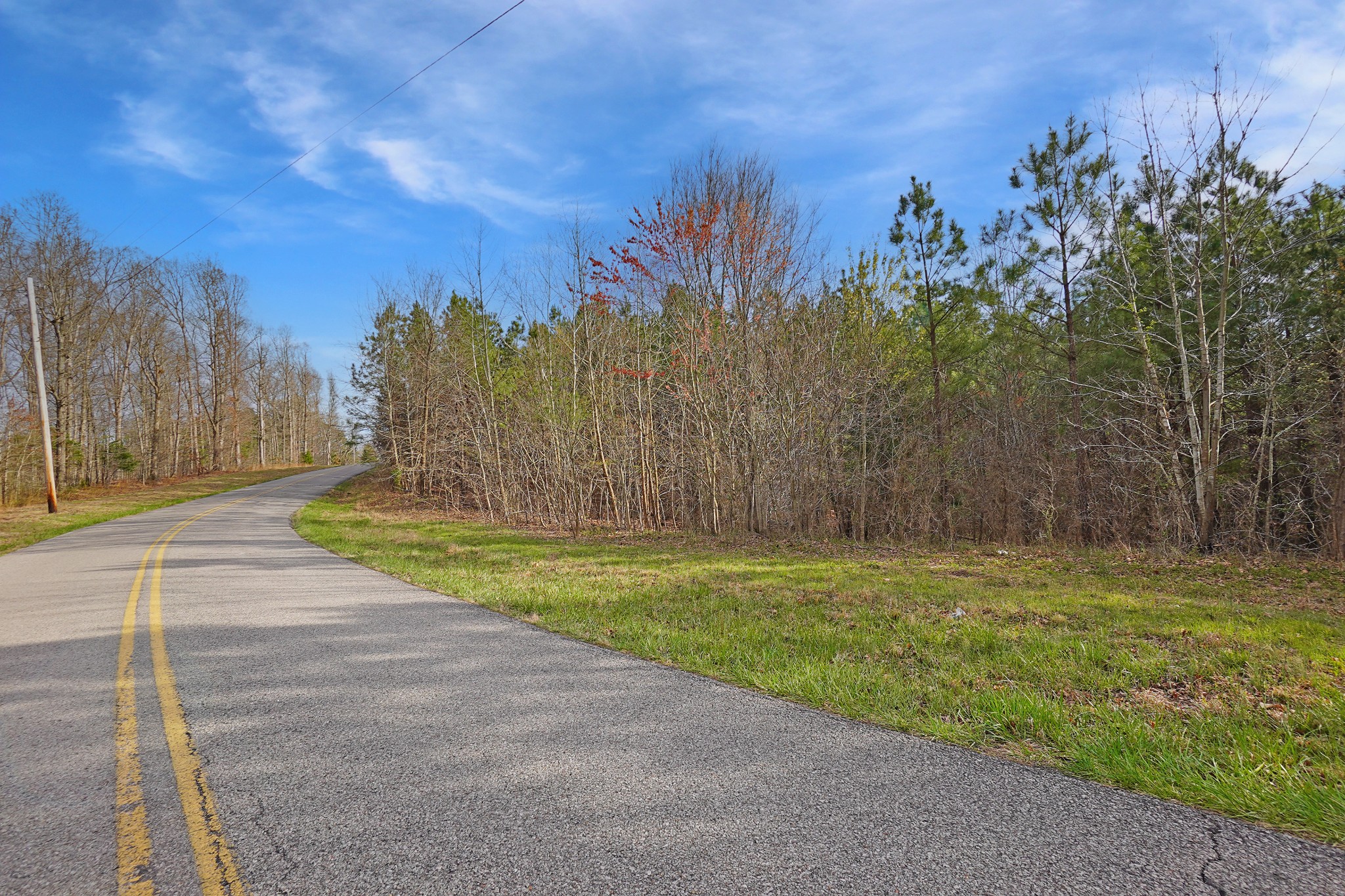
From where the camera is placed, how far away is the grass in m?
3.56

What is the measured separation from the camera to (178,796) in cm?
322

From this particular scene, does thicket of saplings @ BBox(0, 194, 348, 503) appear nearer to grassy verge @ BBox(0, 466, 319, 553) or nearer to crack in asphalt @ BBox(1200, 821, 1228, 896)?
grassy verge @ BBox(0, 466, 319, 553)

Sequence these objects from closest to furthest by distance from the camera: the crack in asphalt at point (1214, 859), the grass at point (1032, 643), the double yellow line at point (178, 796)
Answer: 1. the crack in asphalt at point (1214, 859)
2. the double yellow line at point (178, 796)
3. the grass at point (1032, 643)

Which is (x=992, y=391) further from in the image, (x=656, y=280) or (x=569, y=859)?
→ (x=569, y=859)

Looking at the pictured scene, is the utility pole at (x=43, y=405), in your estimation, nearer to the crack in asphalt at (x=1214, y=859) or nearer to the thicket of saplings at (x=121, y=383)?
the thicket of saplings at (x=121, y=383)

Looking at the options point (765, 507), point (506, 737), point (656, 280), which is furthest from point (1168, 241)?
point (506, 737)

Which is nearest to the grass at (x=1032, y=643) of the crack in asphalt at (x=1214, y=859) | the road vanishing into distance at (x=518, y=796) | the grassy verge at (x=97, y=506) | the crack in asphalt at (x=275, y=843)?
the crack in asphalt at (x=1214, y=859)

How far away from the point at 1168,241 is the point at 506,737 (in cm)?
1472

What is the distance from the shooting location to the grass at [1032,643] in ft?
11.7

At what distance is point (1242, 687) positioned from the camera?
4.62 metres

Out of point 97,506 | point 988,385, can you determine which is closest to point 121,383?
point 97,506

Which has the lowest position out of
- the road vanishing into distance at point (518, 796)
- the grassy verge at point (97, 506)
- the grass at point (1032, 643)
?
the grass at point (1032, 643)

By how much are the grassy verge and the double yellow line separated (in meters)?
13.7

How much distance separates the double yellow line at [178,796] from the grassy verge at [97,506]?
541 inches
